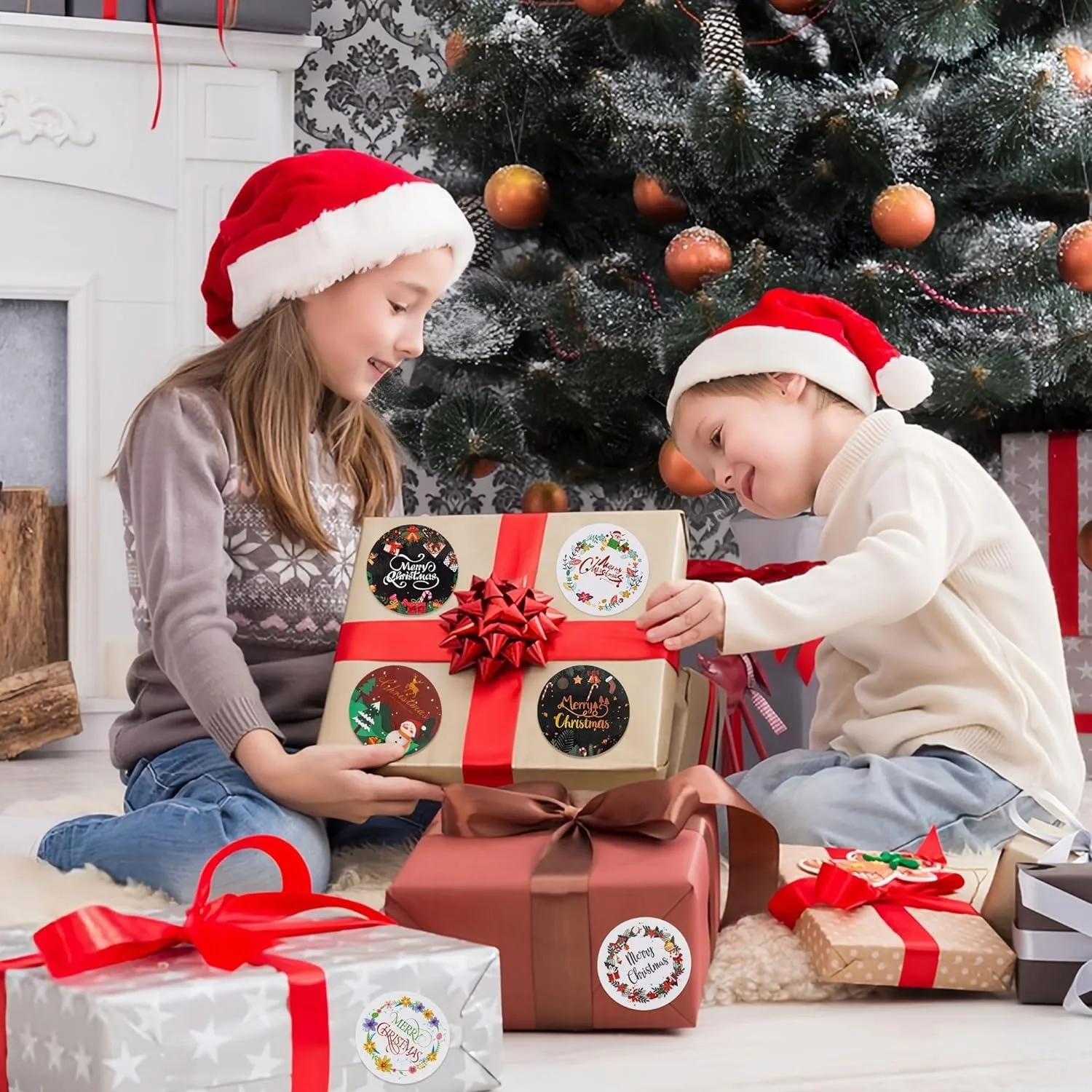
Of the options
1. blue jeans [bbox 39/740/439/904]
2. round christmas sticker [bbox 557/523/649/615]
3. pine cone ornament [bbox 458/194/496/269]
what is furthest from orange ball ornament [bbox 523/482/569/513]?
round christmas sticker [bbox 557/523/649/615]

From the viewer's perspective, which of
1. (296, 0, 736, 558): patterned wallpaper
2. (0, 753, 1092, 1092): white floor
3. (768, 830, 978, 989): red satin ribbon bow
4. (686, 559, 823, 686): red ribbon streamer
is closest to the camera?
(0, 753, 1092, 1092): white floor

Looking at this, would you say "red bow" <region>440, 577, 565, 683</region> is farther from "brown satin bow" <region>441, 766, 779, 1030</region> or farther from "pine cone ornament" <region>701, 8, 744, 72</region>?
"pine cone ornament" <region>701, 8, 744, 72</region>

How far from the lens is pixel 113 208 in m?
3.18

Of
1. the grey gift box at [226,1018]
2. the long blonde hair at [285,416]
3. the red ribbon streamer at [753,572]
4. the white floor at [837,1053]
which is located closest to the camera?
the grey gift box at [226,1018]

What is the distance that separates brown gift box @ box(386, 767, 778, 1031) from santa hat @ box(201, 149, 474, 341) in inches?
27.9

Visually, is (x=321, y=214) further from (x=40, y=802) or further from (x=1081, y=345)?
(x=1081, y=345)

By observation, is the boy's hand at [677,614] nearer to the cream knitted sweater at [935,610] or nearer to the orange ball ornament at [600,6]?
the cream knitted sweater at [935,610]

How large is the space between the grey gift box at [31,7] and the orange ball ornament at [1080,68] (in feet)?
6.79

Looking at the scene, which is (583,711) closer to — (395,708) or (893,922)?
(395,708)

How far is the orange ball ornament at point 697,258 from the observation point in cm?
220

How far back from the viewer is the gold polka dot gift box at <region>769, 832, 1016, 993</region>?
110cm

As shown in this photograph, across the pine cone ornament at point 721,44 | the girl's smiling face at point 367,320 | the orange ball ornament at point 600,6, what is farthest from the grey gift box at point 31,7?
the girl's smiling face at point 367,320

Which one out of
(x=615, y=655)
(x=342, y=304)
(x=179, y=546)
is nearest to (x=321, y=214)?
(x=342, y=304)

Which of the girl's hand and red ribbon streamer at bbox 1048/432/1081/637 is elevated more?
red ribbon streamer at bbox 1048/432/1081/637
